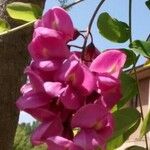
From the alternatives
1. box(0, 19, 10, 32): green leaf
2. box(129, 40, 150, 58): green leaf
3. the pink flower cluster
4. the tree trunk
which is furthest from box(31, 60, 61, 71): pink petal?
the tree trunk

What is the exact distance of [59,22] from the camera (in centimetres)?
61

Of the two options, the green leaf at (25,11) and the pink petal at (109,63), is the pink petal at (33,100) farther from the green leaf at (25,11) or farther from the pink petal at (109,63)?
the green leaf at (25,11)

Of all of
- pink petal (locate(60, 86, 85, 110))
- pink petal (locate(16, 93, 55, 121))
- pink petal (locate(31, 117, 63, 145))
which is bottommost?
pink petal (locate(31, 117, 63, 145))

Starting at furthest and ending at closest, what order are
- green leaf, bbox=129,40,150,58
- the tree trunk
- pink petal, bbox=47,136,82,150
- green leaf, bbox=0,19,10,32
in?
1. the tree trunk
2. green leaf, bbox=0,19,10,32
3. green leaf, bbox=129,40,150,58
4. pink petal, bbox=47,136,82,150

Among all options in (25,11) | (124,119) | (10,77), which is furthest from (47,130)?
(10,77)

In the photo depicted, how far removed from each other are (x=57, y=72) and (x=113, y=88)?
0.20 ft

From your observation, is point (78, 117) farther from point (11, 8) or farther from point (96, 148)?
point (11, 8)

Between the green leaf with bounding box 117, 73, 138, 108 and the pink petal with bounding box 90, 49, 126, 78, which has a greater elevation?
the pink petal with bounding box 90, 49, 126, 78

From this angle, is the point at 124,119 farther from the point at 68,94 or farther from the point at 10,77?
the point at 10,77

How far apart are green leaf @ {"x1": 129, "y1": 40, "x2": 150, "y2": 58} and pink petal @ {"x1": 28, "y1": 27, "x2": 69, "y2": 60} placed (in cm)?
18

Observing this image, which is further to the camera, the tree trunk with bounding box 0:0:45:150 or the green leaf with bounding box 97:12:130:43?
the tree trunk with bounding box 0:0:45:150

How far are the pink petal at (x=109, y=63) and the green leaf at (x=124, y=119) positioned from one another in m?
0.16

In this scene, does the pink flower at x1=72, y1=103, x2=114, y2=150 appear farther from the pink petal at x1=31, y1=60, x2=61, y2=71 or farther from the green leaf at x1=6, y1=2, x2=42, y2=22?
the green leaf at x1=6, y1=2, x2=42, y2=22

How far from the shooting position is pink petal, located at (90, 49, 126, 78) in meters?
0.58
